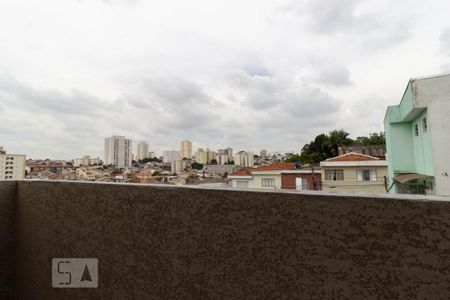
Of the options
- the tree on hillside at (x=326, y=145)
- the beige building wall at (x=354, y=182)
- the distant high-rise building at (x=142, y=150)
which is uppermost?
the distant high-rise building at (x=142, y=150)

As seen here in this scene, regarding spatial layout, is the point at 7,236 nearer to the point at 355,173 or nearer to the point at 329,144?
the point at 355,173

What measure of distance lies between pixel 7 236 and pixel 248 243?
1910 mm

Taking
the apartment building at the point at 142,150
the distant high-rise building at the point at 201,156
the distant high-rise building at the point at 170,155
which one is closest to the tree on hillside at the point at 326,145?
the distant high-rise building at the point at 201,156

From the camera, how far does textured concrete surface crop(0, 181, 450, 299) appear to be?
67cm

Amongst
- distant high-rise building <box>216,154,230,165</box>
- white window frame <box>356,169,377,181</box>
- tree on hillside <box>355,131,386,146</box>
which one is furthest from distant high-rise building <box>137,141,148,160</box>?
white window frame <box>356,169,377,181</box>

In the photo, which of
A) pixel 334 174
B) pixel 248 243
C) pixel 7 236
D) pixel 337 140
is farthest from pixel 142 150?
pixel 248 243

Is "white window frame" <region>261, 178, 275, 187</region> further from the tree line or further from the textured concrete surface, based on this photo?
the textured concrete surface

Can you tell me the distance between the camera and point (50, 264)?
158cm

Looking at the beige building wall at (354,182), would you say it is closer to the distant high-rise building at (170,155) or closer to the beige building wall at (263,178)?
the beige building wall at (263,178)

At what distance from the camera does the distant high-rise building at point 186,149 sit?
6306cm

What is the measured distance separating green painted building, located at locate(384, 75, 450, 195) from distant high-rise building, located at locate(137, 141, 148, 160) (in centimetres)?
5259

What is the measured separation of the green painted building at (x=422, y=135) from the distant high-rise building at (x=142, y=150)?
5259 cm

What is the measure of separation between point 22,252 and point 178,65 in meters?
12.3

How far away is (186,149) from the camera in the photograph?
63.3 m
